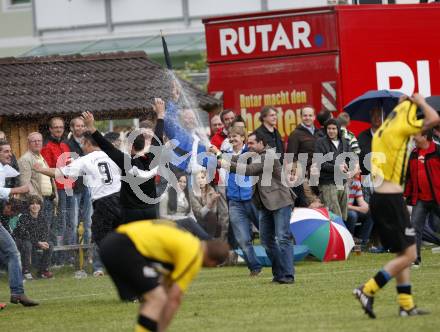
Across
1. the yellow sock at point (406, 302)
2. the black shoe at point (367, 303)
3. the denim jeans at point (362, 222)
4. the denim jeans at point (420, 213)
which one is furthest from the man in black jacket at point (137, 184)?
the denim jeans at point (362, 222)

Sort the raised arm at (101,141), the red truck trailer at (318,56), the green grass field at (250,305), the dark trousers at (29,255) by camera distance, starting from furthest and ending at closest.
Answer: the red truck trailer at (318,56), the dark trousers at (29,255), the raised arm at (101,141), the green grass field at (250,305)

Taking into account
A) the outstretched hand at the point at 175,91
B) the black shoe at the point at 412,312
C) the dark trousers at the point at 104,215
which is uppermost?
the outstretched hand at the point at 175,91

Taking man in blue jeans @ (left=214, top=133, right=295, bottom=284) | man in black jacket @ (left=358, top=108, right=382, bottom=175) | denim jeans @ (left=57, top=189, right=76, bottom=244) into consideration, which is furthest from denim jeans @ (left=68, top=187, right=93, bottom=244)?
man in black jacket @ (left=358, top=108, right=382, bottom=175)

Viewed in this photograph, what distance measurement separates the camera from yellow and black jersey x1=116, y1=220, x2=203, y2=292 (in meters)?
9.56

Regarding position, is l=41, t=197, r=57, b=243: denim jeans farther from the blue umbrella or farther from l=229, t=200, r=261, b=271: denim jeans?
the blue umbrella

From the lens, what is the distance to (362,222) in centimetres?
2133

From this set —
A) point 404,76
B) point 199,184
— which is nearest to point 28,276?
point 199,184

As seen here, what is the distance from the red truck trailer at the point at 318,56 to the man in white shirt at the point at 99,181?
5.09m

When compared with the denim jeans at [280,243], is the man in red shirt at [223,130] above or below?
above

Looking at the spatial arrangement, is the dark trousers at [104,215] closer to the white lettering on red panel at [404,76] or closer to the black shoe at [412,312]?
the black shoe at [412,312]

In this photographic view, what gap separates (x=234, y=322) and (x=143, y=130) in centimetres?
383

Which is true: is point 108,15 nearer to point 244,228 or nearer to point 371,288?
point 244,228

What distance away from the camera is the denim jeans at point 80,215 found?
19984 millimetres

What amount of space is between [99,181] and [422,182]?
14.5 ft
